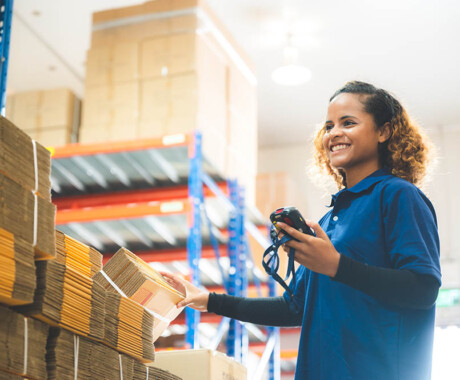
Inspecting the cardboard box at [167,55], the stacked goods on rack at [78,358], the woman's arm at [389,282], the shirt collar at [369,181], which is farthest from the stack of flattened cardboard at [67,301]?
the cardboard box at [167,55]

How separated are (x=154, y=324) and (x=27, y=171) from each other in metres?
1.00

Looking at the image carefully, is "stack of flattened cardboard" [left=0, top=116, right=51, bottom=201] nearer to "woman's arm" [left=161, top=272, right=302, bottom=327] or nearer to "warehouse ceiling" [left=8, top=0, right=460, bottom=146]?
"woman's arm" [left=161, top=272, right=302, bottom=327]

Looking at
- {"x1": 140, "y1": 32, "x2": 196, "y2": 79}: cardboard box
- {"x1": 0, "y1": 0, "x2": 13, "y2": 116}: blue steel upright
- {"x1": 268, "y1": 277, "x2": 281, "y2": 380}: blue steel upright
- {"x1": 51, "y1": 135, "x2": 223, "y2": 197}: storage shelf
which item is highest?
{"x1": 140, "y1": 32, "x2": 196, "y2": 79}: cardboard box

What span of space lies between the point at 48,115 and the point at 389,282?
6044 mm

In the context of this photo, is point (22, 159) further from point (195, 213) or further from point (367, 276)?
point (195, 213)

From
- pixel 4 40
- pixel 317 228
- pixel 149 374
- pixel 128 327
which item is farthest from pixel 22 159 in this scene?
pixel 4 40

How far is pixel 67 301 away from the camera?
6.42 feet

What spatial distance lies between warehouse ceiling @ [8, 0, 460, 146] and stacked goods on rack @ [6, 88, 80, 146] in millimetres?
1310

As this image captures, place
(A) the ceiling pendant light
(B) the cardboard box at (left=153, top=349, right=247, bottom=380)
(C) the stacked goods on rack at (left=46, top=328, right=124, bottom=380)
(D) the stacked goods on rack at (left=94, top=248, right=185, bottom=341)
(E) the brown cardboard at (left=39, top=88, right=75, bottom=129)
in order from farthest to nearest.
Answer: (A) the ceiling pendant light → (E) the brown cardboard at (left=39, top=88, right=75, bottom=129) → (B) the cardboard box at (left=153, top=349, right=247, bottom=380) → (D) the stacked goods on rack at (left=94, top=248, right=185, bottom=341) → (C) the stacked goods on rack at (left=46, top=328, right=124, bottom=380)

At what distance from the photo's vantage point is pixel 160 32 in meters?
6.39

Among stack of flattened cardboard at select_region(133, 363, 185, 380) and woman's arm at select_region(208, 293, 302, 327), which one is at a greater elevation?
woman's arm at select_region(208, 293, 302, 327)

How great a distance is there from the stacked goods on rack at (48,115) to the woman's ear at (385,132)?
5300 millimetres

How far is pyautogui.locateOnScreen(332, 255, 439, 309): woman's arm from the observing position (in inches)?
76.0

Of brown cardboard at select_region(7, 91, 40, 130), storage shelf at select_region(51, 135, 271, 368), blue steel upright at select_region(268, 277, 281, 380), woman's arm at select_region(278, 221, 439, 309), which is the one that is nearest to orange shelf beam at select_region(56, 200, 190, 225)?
storage shelf at select_region(51, 135, 271, 368)
